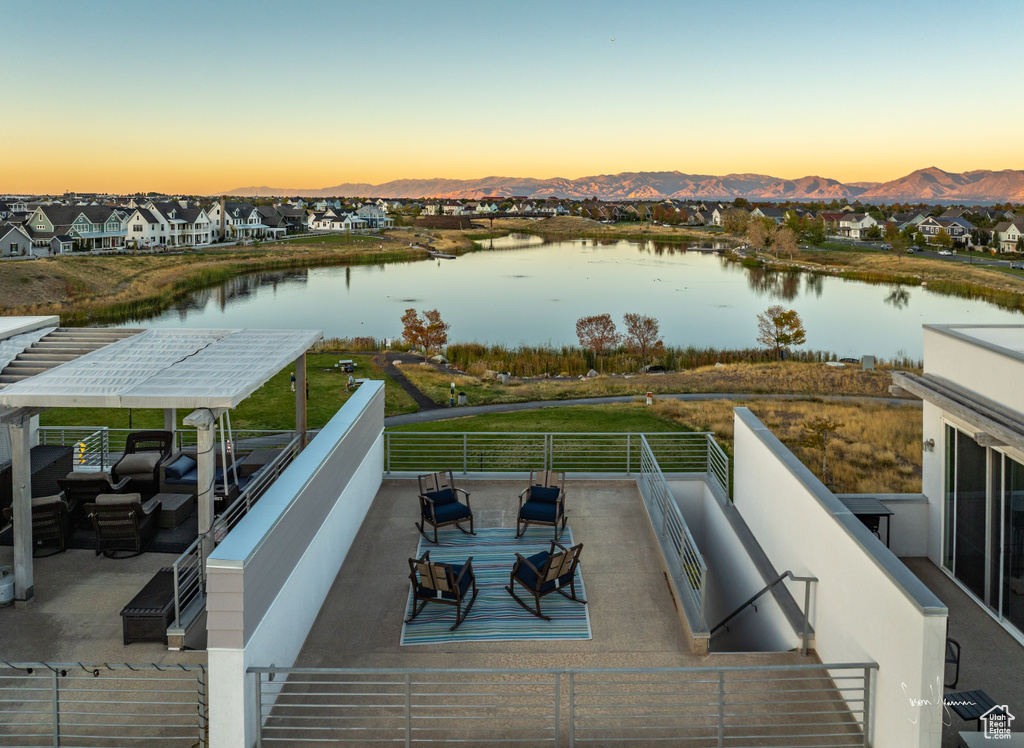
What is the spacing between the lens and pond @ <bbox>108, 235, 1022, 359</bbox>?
47.3 meters

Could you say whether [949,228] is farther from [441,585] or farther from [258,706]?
[258,706]

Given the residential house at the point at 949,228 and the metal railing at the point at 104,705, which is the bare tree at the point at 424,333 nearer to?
the metal railing at the point at 104,705

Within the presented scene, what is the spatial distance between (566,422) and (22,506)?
54.5ft

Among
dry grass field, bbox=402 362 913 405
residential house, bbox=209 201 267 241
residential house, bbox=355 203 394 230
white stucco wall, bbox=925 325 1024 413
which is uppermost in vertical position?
residential house, bbox=355 203 394 230

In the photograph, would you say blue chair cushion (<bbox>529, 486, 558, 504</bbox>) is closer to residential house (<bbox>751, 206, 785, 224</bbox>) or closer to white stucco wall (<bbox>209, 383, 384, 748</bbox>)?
white stucco wall (<bbox>209, 383, 384, 748</bbox>)

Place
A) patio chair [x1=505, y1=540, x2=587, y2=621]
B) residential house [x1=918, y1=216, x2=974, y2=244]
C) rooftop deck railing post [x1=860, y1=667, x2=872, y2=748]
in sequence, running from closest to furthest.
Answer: rooftop deck railing post [x1=860, y1=667, x2=872, y2=748] → patio chair [x1=505, y1=540, x2=587, y2=621] → residential house [x1=918, y1=216, x2=974, y2=244]

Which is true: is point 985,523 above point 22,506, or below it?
below

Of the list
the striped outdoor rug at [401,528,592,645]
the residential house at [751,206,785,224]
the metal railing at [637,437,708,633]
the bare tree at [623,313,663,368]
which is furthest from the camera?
the residential house at [751,206,785,224]

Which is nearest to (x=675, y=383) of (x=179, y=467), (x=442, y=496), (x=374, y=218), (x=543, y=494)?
(x=543, y=494)

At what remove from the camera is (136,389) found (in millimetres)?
6781

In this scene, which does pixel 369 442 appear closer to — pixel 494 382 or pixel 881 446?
pixel 881 446

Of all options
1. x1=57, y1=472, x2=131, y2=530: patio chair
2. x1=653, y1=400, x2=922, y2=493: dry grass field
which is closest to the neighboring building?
x1=653, y1=400, x2=922, y2=493: dry grass field

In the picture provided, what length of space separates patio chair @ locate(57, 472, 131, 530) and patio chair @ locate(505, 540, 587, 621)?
4726 millimetres

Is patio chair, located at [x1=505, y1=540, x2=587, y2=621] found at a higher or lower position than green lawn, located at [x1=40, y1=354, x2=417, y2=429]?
higher
